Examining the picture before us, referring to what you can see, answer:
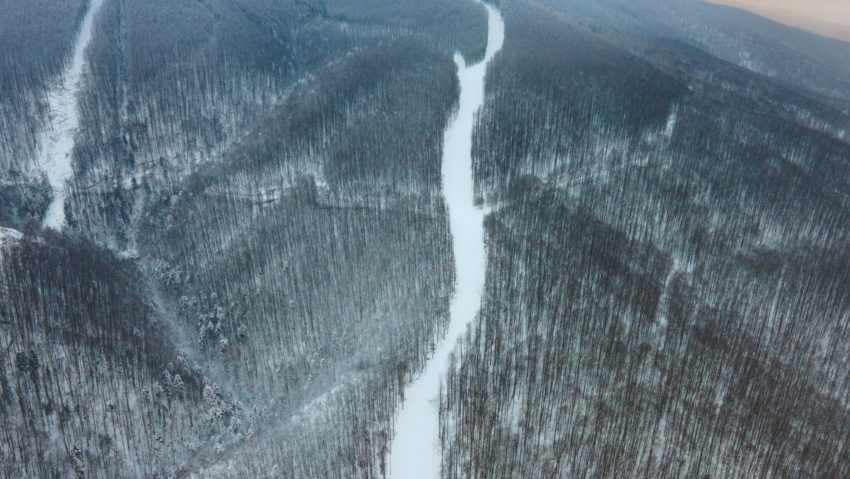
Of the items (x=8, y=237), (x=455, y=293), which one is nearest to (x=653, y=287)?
(x=455, y=293)

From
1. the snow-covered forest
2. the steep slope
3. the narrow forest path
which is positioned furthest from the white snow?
the steep slope

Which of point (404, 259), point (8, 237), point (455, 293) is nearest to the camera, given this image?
point (8, 237)

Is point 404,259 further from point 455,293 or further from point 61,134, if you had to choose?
point 61,134

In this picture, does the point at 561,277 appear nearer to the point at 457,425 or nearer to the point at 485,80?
the point at 457,425

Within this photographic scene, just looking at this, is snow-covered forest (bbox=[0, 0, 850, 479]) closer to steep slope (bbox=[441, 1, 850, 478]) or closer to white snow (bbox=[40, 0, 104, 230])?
steep slope (bbox=[441, 1, 850, 478])

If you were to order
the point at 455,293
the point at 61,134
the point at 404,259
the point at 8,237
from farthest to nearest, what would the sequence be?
the point at 61,134 < the point at 404,259 < the point at 455,293 < the point at 8,237

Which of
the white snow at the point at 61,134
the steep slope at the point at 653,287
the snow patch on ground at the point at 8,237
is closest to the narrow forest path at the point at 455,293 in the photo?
the steep slope at the point at 653,287

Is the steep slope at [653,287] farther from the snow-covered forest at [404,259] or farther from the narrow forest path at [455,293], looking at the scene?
the narrow forest path at [455,293]
